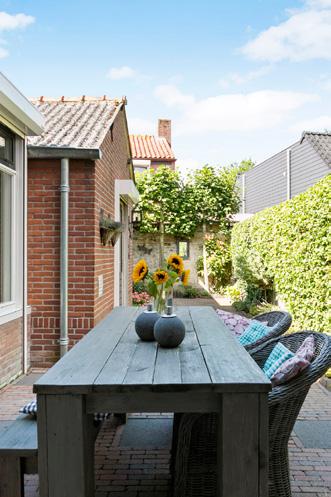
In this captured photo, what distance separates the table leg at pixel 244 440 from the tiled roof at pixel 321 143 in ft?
39.9

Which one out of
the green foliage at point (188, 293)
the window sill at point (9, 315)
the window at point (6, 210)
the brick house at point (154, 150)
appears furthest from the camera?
the brick house at point (154, 150)

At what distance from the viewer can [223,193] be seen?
1581cm

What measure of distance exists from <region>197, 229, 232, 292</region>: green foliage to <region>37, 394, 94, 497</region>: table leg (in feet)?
44.2

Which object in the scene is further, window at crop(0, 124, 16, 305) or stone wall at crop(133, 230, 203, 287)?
stone wall at crop(133, 230, 203, 287)

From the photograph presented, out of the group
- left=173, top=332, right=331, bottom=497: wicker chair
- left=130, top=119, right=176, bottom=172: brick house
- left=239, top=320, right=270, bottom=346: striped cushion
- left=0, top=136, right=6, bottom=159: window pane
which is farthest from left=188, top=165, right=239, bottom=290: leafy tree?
left=173, top=332, right=331, bottom=497: wicker chair

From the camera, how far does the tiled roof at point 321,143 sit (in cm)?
1352

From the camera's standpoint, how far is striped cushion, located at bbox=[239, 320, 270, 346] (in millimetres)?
3812

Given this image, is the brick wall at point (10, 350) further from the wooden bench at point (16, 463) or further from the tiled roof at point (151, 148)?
the tiled roof at point (151, 148)

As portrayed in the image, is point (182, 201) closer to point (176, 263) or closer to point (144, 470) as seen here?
point (176, 263)

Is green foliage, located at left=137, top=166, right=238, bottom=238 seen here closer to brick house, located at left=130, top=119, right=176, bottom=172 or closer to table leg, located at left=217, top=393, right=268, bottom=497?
brick house, located at left=130, top=119, right=176, bottom=172

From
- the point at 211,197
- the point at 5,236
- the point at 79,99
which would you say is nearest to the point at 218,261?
the point at 211,197

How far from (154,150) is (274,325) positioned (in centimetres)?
1938

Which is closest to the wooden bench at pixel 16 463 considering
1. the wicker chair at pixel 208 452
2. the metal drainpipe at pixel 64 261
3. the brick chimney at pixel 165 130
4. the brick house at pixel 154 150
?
the wicker chair at pixel 208 452

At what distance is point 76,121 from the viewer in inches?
273
